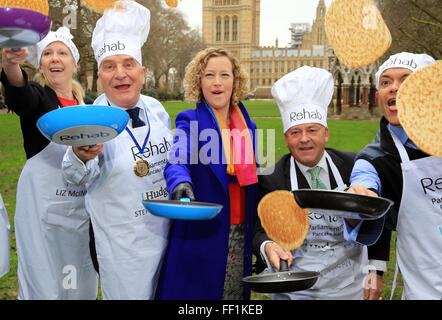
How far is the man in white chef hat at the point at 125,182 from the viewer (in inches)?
88.6

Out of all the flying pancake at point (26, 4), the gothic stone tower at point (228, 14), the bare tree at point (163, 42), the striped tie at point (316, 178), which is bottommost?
the striped tie at point (316, 178)

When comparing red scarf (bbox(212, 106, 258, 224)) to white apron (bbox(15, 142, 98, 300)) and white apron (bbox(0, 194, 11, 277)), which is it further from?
white apron (bbox(0, 194, 11, 277))

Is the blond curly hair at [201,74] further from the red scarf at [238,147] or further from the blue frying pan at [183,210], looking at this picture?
the blue frying pan at [183,210]

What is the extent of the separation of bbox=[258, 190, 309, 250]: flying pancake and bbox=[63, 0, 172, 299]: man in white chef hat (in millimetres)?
561

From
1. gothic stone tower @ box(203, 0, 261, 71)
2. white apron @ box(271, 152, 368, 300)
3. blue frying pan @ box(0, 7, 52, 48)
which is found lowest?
white apron @ box(271, 152, 368, 300)

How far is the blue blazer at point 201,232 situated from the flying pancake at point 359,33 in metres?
0.79

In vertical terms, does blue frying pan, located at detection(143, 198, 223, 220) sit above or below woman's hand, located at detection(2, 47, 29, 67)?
below

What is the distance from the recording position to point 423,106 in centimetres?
187

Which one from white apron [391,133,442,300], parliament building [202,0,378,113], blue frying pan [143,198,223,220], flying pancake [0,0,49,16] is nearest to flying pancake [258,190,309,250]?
white apron [391,133,442,300]

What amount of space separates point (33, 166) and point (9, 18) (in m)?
1.16

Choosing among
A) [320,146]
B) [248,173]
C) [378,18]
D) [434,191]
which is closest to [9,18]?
[248,173]

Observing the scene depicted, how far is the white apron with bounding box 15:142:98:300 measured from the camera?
8.35 feet

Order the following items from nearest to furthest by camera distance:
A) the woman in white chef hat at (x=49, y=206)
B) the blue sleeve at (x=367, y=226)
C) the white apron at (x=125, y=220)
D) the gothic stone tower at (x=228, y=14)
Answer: the blue sleeve at (x=367, y=226) → the white apron at (x=125, y=220) → the woman in white chef hat at (x=49, y=206) → the gothic stone tower at (x=228, y=14)

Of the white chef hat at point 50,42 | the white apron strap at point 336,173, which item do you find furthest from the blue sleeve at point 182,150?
the white chef hat at point 50,42
